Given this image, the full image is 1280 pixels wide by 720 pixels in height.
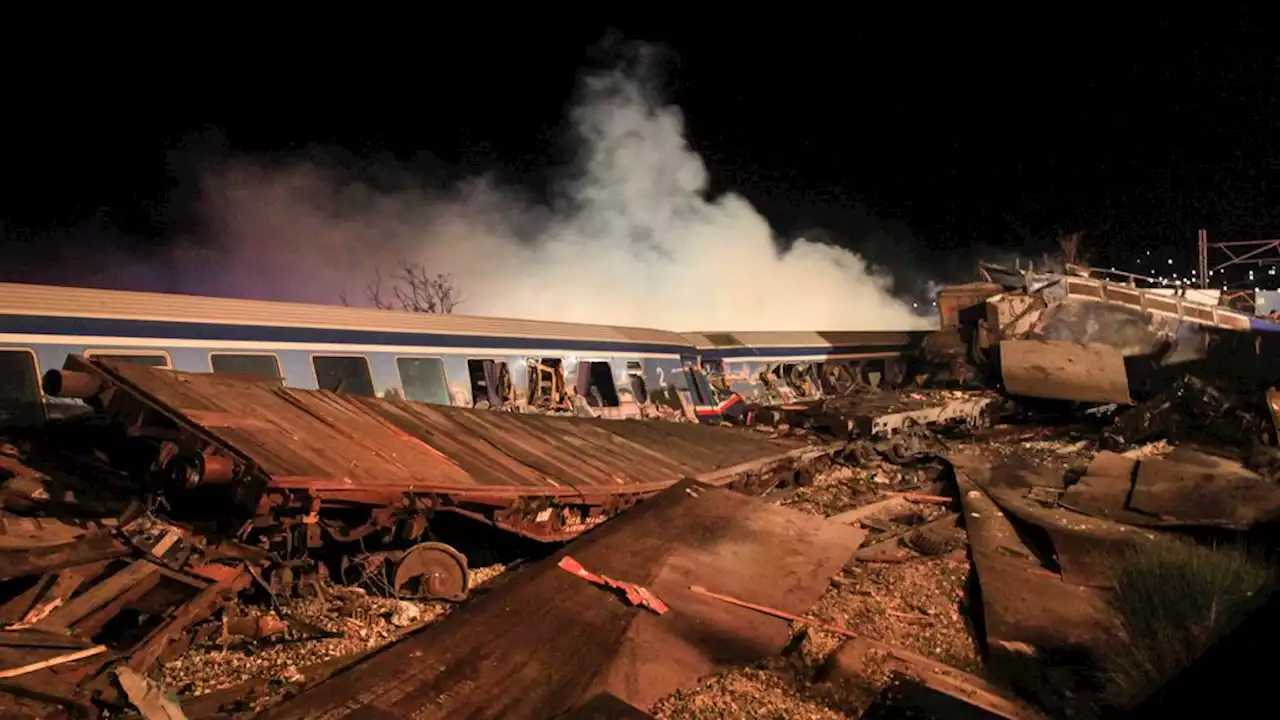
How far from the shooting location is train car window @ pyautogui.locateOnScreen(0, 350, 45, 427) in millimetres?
7035

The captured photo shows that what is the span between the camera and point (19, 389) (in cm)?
716

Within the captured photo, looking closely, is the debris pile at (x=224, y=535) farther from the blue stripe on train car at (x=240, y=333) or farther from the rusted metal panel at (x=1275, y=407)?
the rusted metal panel at (x=1275, y=407)

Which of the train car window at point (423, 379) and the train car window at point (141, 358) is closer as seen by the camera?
the train car window at point (141, 358)

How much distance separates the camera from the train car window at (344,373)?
9797 millimetres

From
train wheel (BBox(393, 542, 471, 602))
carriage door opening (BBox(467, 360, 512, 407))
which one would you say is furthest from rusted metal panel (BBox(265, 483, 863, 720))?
carriage door opening (BBox(467, 360, 512, 407))

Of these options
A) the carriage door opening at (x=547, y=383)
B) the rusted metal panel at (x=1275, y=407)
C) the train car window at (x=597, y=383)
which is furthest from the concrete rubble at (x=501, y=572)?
the train car window at (x=597, y=383)

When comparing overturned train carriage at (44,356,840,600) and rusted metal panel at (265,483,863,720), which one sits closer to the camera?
rusted metal panel at (265,483,863,720)

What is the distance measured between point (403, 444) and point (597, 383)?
27.3 ft

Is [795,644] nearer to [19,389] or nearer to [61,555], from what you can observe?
[61,555]

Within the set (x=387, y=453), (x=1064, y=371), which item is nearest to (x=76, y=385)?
(x=387, y=453)

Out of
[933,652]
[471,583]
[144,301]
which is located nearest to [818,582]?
[933,652]

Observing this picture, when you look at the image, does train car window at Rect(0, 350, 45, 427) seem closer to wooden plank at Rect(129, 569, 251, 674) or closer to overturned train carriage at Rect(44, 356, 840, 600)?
overturned train carriage at Rect(44, 356, 840, 600)

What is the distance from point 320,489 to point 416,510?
2.78 ft

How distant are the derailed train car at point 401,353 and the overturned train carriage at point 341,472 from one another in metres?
0.64
